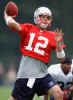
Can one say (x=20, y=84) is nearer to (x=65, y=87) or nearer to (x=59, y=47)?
(x=59, y=47)

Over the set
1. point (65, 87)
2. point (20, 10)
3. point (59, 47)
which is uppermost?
point (59, 47)

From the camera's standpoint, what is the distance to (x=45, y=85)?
259 inches

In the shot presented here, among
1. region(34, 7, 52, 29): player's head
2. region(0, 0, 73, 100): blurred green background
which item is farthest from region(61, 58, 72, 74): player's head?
region(0, 0, 73, 100): blurred green background

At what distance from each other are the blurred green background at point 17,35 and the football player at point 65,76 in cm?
1101

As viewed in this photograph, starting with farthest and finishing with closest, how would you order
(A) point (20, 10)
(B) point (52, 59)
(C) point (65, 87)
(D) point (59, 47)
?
(A) point (20, 10) → (B) point (52, 59) → (C) point (65, 87) → (D) point (59, 47)

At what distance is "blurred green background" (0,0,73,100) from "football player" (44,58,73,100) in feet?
36.1

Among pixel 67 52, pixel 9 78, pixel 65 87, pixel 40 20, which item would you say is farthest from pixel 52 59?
pixel 40 20

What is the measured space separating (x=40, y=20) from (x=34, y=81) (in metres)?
0.83

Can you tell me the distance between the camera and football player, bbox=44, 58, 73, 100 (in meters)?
8.66

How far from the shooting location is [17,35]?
68.4 feet

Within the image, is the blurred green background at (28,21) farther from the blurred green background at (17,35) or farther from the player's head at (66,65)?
the player's head at (66,65)

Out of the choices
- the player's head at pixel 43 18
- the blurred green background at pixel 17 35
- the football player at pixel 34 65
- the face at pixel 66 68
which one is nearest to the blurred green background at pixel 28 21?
the blurred green background at pixel 17 35

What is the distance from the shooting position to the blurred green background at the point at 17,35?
20625 mm

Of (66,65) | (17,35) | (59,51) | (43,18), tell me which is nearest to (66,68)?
(66,65)
